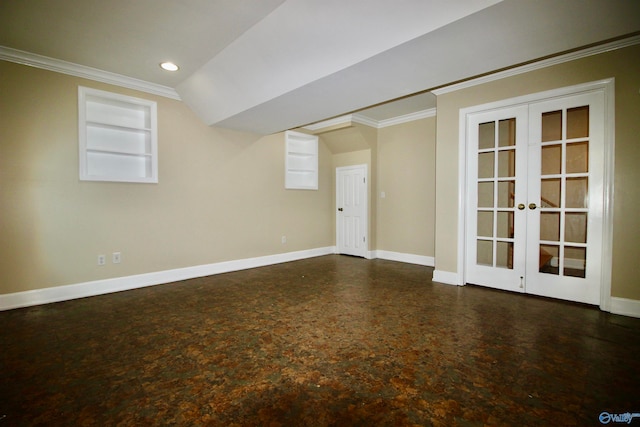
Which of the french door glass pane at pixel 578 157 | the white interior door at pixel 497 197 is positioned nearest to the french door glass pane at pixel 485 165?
the white interior door at pixel 497 197

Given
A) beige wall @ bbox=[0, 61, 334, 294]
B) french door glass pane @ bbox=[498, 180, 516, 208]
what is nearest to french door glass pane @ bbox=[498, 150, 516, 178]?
french door glass pane @ bbox=[498, 180, 516, 208]

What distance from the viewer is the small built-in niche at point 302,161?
5.79m

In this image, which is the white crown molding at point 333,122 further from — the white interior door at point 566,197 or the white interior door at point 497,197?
the white interior door at point 566,197

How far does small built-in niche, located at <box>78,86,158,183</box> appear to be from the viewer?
3468 mm

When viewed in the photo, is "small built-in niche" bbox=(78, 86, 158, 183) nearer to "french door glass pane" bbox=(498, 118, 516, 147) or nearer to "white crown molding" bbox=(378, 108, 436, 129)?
"white crown molding" bbox=(378, 108, 436, 129)

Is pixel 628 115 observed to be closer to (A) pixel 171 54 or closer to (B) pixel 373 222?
(B) pixel 373 222

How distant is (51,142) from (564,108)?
5851 mm

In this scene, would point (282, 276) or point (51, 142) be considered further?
point (282, 276)

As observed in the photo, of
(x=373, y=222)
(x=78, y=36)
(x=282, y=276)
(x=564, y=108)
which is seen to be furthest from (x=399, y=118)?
(x=78, y=36)

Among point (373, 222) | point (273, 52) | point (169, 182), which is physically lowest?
point (373, 222)

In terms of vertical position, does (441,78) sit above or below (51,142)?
above

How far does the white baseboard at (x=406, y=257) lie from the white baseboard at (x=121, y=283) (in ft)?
6.72

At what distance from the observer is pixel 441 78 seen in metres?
2.70

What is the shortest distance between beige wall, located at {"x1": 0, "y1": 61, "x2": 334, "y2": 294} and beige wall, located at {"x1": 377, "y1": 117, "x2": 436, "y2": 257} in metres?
1.99
